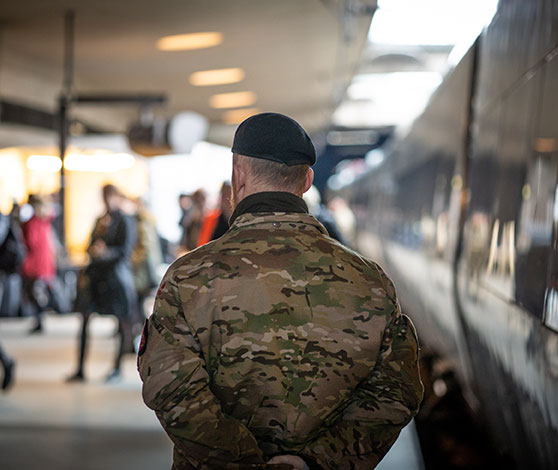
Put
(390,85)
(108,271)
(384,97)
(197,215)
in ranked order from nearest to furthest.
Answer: (108,271) < (197,215) < (390,85) < (384,97)

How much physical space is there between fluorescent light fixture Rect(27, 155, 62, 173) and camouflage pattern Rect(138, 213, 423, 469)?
673 inches

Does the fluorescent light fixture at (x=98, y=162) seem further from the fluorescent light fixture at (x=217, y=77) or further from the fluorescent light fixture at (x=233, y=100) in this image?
the fluorescent light fixture at (x=217, y=77)

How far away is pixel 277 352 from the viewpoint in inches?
86.0

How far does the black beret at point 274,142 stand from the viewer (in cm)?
223

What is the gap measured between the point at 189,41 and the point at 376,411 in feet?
38.7

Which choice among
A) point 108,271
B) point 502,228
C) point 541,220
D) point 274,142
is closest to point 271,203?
point 274,142

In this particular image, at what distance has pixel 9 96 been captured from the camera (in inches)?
611

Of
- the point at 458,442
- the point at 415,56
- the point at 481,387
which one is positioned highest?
the point at 415,56

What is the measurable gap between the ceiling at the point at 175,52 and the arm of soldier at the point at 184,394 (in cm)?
851

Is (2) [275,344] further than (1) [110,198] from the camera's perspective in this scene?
No

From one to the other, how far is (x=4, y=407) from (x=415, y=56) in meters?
20.0

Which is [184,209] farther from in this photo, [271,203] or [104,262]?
[271,203]

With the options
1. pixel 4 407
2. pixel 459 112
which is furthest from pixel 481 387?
pixel 4 407

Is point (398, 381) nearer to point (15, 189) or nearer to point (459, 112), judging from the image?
point (459, 112)
